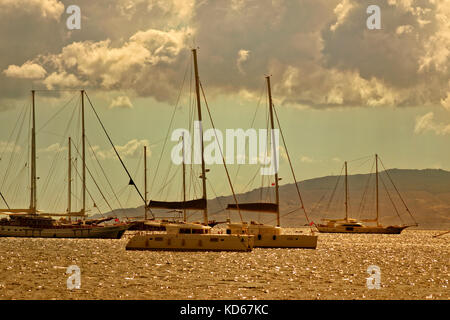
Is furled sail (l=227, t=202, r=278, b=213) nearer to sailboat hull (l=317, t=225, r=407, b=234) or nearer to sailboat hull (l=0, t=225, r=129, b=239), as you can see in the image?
sailboat hull (l=0, t=225, r=129, b=239)

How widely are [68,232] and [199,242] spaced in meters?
50.9

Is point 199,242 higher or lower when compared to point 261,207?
lower

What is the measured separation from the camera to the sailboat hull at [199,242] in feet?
239

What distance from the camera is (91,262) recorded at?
6744 cm

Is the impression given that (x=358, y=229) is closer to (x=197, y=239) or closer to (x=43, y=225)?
(x=43, y=225)

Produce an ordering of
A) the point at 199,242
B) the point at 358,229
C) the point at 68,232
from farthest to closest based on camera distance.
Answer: the point at 358,229, the point at 68,232, the point at 199,242

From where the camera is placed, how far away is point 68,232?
119 m

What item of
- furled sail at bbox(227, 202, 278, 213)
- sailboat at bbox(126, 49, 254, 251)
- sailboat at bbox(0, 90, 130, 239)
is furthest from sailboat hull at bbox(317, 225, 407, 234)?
sailboat at bbox(126, 49, 254, 251)

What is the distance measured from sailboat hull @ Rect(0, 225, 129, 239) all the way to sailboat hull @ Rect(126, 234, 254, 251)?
136ft

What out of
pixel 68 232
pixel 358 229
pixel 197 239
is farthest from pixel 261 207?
pixel 358 229
